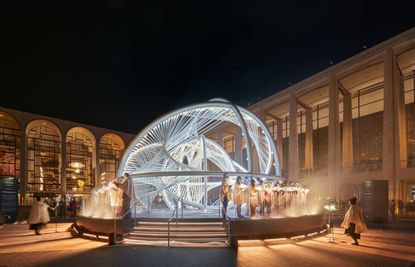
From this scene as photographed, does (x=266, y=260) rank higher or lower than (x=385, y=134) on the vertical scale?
lower

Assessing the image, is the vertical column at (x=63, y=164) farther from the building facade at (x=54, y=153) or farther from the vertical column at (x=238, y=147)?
the vertical column at (x=238, y=147)

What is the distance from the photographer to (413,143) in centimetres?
3812

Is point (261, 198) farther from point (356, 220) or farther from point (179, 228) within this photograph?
point (356, 220)

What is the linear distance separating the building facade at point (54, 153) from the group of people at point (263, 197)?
2977cm

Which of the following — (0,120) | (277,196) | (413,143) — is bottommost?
(277,196)

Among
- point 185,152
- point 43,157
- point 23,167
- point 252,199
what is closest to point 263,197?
point 252,199

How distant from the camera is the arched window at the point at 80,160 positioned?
5644 centimetres

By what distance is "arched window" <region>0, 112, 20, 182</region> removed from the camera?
156 ft

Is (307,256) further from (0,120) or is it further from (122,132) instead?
(122,132)

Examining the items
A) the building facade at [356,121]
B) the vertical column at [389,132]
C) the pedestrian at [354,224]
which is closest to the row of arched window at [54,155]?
the building facade at [356,121]

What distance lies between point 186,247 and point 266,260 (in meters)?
3.63

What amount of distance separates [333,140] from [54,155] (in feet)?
118

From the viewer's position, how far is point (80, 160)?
58469mm

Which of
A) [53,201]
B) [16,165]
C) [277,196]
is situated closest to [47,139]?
[16,165]
